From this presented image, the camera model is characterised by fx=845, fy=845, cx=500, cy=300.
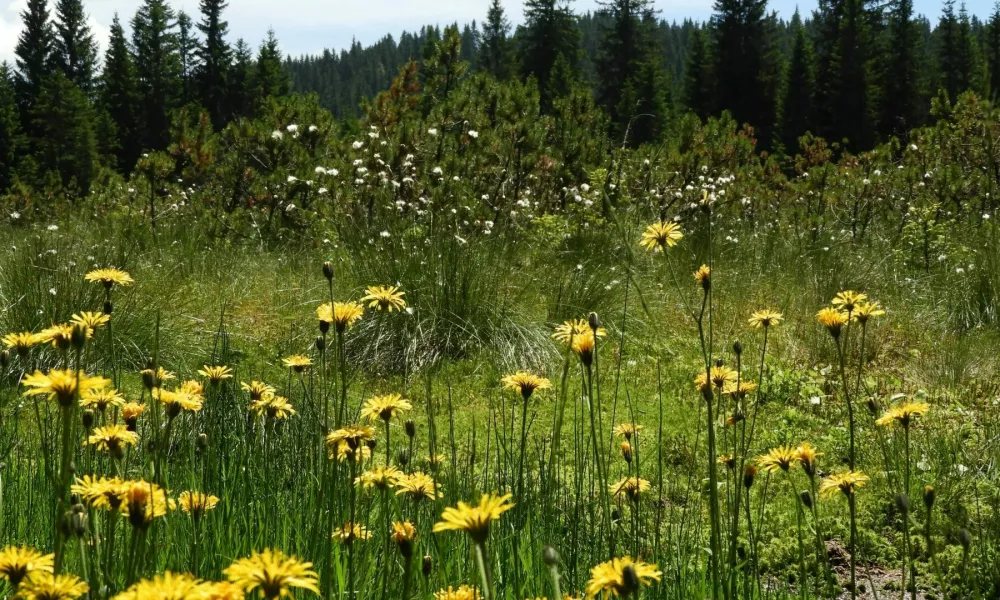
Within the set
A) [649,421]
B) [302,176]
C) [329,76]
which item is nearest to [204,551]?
[649,421]

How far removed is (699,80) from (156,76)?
938 inches

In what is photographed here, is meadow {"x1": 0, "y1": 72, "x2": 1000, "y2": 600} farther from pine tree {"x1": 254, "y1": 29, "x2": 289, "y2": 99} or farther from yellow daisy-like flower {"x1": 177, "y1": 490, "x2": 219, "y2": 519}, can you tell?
pine tree {"x1": 254, "y1": 29, "x2": 289, "y2": 99}

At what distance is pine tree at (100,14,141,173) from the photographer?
36.1 metres

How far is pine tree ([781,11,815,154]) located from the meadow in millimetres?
23868

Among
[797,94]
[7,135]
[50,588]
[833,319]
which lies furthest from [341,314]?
[797,94]

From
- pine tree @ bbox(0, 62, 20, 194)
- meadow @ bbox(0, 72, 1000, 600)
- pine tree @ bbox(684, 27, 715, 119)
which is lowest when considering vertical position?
meadow @ bbox(0, 72, 1000, 600)

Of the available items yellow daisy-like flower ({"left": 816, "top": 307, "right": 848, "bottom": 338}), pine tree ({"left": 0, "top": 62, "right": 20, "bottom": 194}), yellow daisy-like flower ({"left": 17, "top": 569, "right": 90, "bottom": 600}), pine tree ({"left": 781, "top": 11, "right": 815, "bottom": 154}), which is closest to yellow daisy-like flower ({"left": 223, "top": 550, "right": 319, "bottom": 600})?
yellow daisy-like flower ({"left": 17, "top": 569, "right": 90, "bottom": 600})

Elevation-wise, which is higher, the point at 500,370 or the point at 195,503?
the point at 195,503

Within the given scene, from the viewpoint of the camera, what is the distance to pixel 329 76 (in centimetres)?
11131

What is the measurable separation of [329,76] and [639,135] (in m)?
88.1

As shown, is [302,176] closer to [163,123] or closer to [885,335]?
[885,335]

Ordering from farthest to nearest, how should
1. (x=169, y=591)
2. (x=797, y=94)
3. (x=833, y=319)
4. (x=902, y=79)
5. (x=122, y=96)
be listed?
(x=122, y=96), (x=797, y=94), (x=902, y=79), (x=833, y=319), (x=169, y=591)

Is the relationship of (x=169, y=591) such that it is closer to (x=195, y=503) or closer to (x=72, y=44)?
(x=195, y=503)

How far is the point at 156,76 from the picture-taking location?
122 feet
